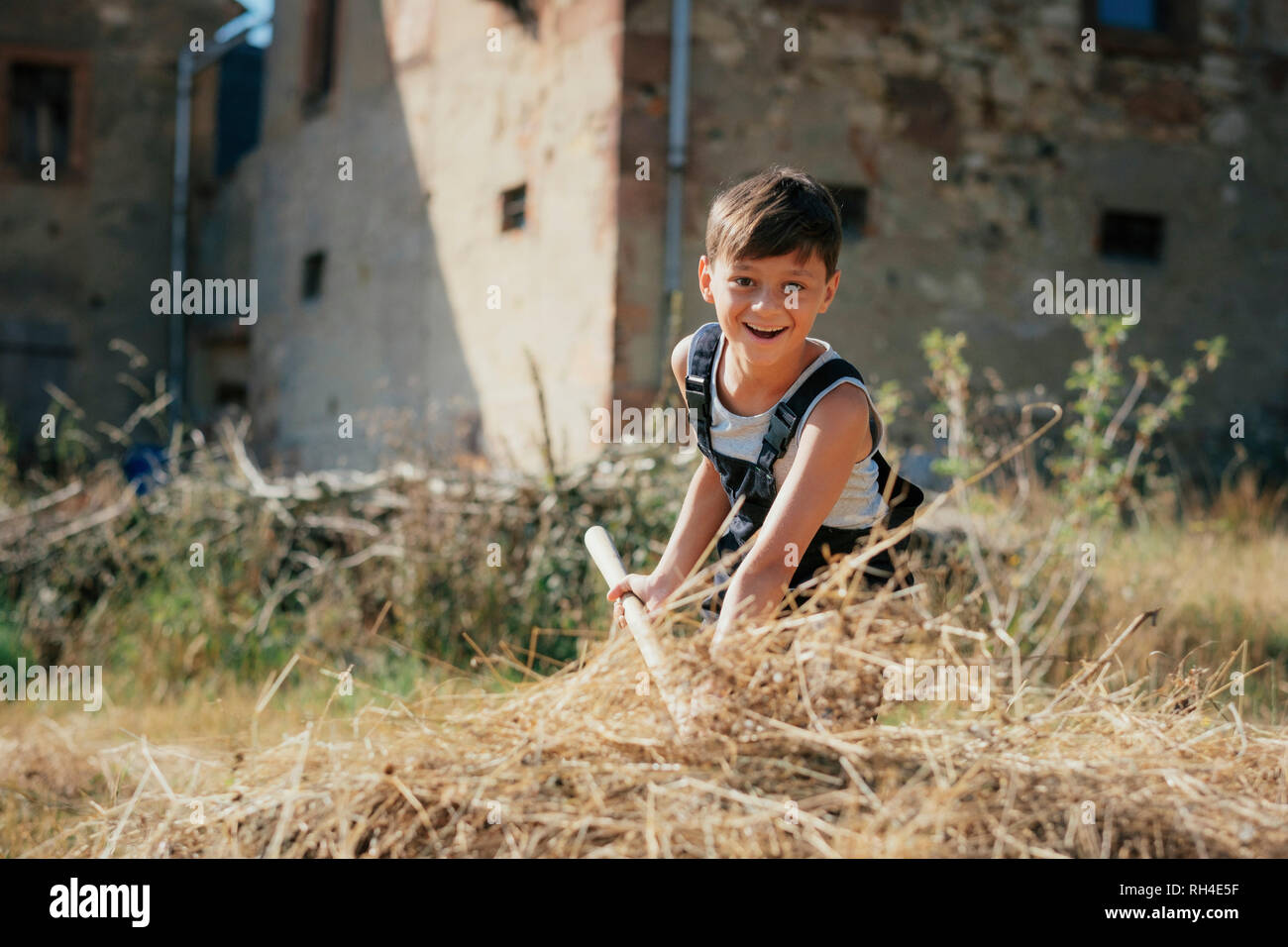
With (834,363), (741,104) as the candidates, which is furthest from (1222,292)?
(834,363)

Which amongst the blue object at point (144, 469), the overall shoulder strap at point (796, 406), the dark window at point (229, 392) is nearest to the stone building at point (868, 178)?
the blue object at point (144, 469)

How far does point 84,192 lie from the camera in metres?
12.9

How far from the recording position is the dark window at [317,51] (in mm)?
11242

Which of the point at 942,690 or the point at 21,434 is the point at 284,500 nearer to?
the point at 942,690

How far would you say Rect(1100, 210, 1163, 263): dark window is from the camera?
8586 mm

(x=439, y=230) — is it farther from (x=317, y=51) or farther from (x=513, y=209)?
(x=317, y=51)

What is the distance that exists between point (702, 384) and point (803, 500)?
0.43 metres

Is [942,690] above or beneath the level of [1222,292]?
beneath

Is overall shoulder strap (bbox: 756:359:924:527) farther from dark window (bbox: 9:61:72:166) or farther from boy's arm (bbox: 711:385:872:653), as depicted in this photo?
dark window (bbox: 9:61:72:166)

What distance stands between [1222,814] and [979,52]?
7429 mm

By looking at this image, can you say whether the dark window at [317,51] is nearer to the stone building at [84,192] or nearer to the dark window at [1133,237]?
the stone building at [84,192]

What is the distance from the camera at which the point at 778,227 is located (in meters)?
2.15

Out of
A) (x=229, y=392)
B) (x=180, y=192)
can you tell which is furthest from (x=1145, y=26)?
(x=180, y=192)
